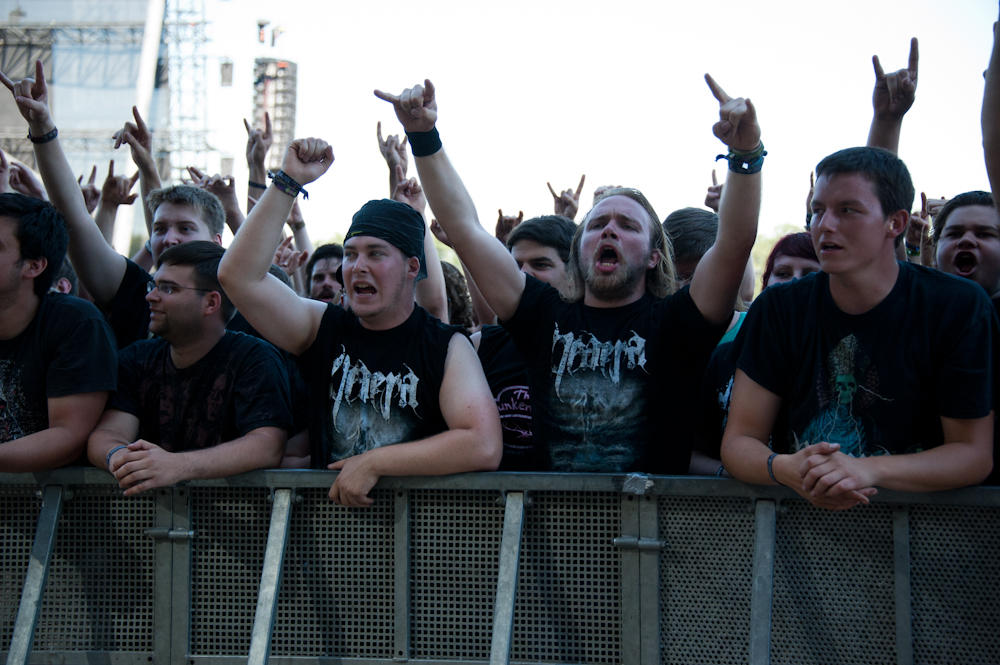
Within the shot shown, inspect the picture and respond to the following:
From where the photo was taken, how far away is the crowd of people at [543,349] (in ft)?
8.82

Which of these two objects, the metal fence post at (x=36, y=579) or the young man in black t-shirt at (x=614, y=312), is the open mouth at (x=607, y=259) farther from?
the metal fence post at (x=36, y=579)

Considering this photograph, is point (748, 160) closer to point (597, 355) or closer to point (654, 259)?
point (654, 259)

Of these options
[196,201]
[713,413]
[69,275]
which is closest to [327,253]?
[196,201]

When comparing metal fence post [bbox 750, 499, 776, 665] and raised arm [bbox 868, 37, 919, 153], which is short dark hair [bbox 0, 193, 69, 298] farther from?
raised arm [bbox 868, 37, 919, 153]

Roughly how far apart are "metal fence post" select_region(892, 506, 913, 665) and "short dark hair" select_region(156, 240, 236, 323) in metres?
2.82

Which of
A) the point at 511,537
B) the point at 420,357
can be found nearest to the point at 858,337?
the point at 511,537

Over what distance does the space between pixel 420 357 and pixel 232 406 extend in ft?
2.86

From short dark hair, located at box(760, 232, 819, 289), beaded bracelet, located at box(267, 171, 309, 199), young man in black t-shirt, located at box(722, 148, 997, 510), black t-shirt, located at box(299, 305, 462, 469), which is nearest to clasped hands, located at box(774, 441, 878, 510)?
young man in black t-shirt, located at box(722, 148, 997, 510)

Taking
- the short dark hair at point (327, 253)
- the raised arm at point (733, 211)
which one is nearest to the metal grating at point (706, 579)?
the raised arm at point (733, 211)

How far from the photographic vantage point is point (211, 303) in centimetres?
361

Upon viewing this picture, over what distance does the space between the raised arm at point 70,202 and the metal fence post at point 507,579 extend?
2.77m

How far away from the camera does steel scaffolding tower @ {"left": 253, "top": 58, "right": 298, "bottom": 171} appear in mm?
44031

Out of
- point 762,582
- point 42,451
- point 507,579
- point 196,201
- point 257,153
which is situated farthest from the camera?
point 257,153

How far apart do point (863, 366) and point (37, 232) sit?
11.4ft
